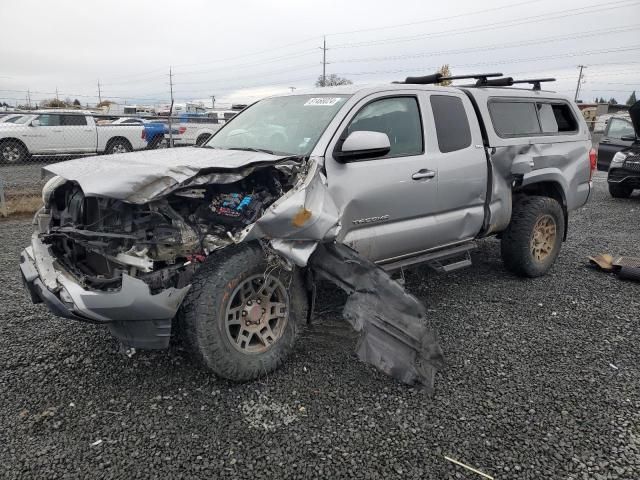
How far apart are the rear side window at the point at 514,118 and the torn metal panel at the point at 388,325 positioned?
7.82ft

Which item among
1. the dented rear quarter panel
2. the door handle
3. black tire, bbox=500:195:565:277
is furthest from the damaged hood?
black tire, bbox=500:195:565:277

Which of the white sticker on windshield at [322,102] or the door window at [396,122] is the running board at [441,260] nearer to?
the door window at [396,122]

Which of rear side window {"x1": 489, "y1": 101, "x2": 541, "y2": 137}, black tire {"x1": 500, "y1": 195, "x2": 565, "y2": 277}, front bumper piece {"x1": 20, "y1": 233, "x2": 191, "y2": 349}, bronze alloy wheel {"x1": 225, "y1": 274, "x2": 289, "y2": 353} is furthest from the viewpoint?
black tire {"x1": 500, "y1": 195, "x2": 565, "y2": 277}

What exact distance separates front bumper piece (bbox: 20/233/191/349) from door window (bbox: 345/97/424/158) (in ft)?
6.33

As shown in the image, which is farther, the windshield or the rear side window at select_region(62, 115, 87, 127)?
the rear side window at select_region(62, 115, 87, 127)

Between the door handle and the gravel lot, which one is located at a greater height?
the door handle

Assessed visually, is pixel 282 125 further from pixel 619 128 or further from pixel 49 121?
pixel 49 121

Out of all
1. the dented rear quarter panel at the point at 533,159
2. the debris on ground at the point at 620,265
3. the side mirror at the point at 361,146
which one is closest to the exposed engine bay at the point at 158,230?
the side mirror at the point at 361,146

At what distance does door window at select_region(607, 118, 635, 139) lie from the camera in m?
11.6

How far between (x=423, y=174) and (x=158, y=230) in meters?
2.14

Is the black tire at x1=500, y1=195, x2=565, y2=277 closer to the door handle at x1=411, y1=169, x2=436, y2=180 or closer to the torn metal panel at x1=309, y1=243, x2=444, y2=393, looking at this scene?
the door handle at x1=411, y1=169, x2=436, y2=180

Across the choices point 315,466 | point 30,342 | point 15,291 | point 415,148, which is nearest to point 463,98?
point 415,148

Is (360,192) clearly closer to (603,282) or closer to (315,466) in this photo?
(315,466)

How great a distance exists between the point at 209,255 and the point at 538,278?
12.4 feet
